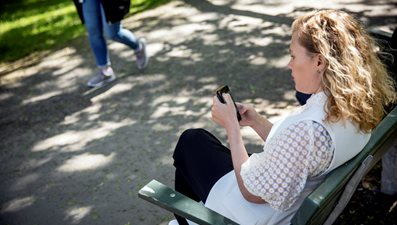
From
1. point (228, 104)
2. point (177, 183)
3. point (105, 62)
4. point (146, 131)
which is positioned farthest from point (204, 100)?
point (228, 104)

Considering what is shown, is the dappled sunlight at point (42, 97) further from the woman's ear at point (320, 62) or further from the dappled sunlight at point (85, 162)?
the woman's ear at point (320, 62)

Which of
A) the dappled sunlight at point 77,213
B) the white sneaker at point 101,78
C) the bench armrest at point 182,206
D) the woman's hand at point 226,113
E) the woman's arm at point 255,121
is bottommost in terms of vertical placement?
the dappled sunlight at point 77,213

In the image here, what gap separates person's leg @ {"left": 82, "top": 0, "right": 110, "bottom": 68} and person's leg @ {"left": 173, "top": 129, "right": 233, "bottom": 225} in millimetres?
2871

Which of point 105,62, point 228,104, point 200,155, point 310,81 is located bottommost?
point 105,62

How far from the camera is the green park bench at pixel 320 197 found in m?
1.66

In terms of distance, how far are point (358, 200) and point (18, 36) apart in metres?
5.85

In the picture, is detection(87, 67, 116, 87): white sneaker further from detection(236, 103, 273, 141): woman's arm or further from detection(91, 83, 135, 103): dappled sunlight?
detection(236, 103, 273, 141): woman's arm

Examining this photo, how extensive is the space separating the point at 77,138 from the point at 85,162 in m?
0.43

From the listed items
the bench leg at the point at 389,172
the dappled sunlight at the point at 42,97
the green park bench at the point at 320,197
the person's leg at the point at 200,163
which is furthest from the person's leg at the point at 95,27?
the green park bench at the point at 320,197

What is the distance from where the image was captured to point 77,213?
11.5 ft

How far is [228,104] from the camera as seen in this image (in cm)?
226

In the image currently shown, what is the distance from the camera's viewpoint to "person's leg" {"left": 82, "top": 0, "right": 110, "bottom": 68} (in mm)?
5000

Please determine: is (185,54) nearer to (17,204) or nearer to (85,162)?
(85,162)

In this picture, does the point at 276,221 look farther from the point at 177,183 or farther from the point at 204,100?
the point at 204,100
